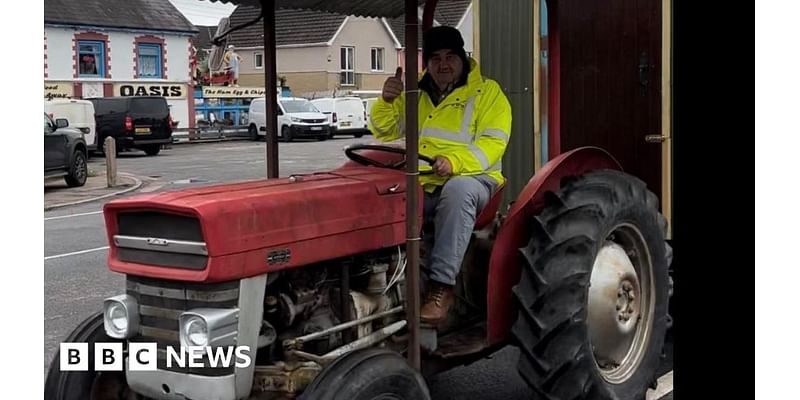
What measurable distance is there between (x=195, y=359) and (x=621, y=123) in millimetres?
4511

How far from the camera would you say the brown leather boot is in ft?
14.3

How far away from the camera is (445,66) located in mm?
4797

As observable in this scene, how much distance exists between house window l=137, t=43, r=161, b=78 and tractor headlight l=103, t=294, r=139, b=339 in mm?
33804

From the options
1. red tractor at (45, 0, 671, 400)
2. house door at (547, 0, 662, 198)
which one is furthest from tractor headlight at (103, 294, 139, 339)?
house door at (547, 0, 662, 198)

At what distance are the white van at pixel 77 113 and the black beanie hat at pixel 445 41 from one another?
71.3 feet

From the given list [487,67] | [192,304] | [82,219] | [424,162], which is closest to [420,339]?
[424,162]

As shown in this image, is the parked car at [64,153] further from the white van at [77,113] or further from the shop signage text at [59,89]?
the shop signage text at [59,89]

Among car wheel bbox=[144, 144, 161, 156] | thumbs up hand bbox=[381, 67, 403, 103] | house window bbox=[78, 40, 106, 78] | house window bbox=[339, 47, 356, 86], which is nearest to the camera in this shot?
thumbs up hand bbox=[381, 67, 403, 103]

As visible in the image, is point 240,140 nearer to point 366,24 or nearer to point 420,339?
point 366,24

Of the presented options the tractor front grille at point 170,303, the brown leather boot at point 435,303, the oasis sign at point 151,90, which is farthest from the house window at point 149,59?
the tractor front grille at point 170,303

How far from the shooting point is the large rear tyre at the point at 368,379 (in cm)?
350

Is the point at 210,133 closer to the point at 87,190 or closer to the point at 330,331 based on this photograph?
the point at 87,190

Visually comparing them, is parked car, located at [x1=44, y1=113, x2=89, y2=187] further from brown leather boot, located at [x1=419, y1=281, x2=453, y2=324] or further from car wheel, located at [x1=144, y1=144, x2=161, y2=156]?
brown leather boot, located at [x1=419, y1=281, x2=453, y2=324]

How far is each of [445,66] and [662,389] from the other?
221 centimetres
